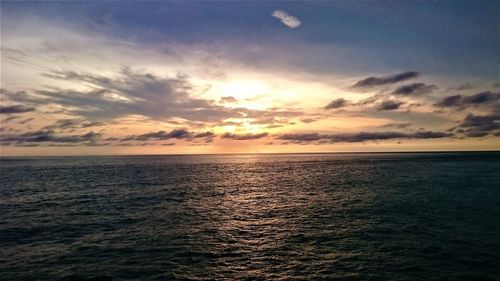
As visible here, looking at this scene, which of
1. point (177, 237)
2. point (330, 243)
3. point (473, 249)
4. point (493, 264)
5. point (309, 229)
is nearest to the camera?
point (493, 264)

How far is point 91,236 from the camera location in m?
31.7

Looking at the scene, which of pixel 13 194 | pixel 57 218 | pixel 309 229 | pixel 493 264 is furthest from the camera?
pixel 13 194

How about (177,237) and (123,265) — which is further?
(177,237)

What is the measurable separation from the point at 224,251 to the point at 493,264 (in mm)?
19846

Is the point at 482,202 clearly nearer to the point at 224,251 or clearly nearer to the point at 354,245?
the point at 354,245

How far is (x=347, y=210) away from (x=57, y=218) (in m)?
37.5

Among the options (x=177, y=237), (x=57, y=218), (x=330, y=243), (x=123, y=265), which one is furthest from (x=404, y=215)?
(x=57, y=218)

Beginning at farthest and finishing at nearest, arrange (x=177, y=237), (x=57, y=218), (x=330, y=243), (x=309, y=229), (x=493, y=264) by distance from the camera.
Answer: (x=57, y=218)
(x=309, y=229)
(x=177, y=237)
(x=330, y=243)
(x=493, y=264)

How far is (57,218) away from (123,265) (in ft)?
72.9

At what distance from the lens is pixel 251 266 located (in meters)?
23.4

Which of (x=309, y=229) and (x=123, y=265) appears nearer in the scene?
(x=123, y=265)

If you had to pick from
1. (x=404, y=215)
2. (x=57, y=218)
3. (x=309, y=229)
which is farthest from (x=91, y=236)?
(x=404, y=215)

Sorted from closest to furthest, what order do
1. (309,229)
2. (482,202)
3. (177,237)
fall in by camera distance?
1. (177,237)
2. (309,229)
3. (482,202)

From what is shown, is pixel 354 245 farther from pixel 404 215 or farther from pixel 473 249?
pixel 404 215
